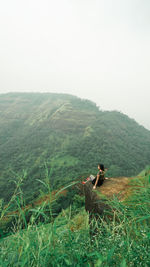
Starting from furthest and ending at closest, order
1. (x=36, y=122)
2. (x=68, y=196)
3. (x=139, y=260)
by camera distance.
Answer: (x=36, y=122) → (x=68, y=196) → (x=139, y=260)

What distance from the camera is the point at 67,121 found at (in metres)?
107

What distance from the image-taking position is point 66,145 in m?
85.3

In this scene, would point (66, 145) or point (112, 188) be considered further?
point (66, 145)

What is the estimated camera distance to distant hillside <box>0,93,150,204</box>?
198 ft

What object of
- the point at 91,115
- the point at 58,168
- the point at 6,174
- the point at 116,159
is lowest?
the point at 6,174

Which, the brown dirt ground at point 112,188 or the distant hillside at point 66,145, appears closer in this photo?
the brown dirt ground at point 112,188

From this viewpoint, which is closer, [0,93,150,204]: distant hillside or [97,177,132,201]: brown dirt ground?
[97,177,132,201]: brown dirt ground

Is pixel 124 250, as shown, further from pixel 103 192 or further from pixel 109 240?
pixel 103 192

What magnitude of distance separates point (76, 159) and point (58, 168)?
1157 centimetres

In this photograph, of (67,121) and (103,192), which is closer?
(103,192)

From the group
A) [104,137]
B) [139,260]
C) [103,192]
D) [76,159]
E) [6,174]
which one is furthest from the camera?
[104,137]

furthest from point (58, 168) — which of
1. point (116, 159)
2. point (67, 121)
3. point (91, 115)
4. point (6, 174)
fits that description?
point (91, 115)

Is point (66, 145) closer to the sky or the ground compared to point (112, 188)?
closer to the ground

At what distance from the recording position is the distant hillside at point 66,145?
6031cm
